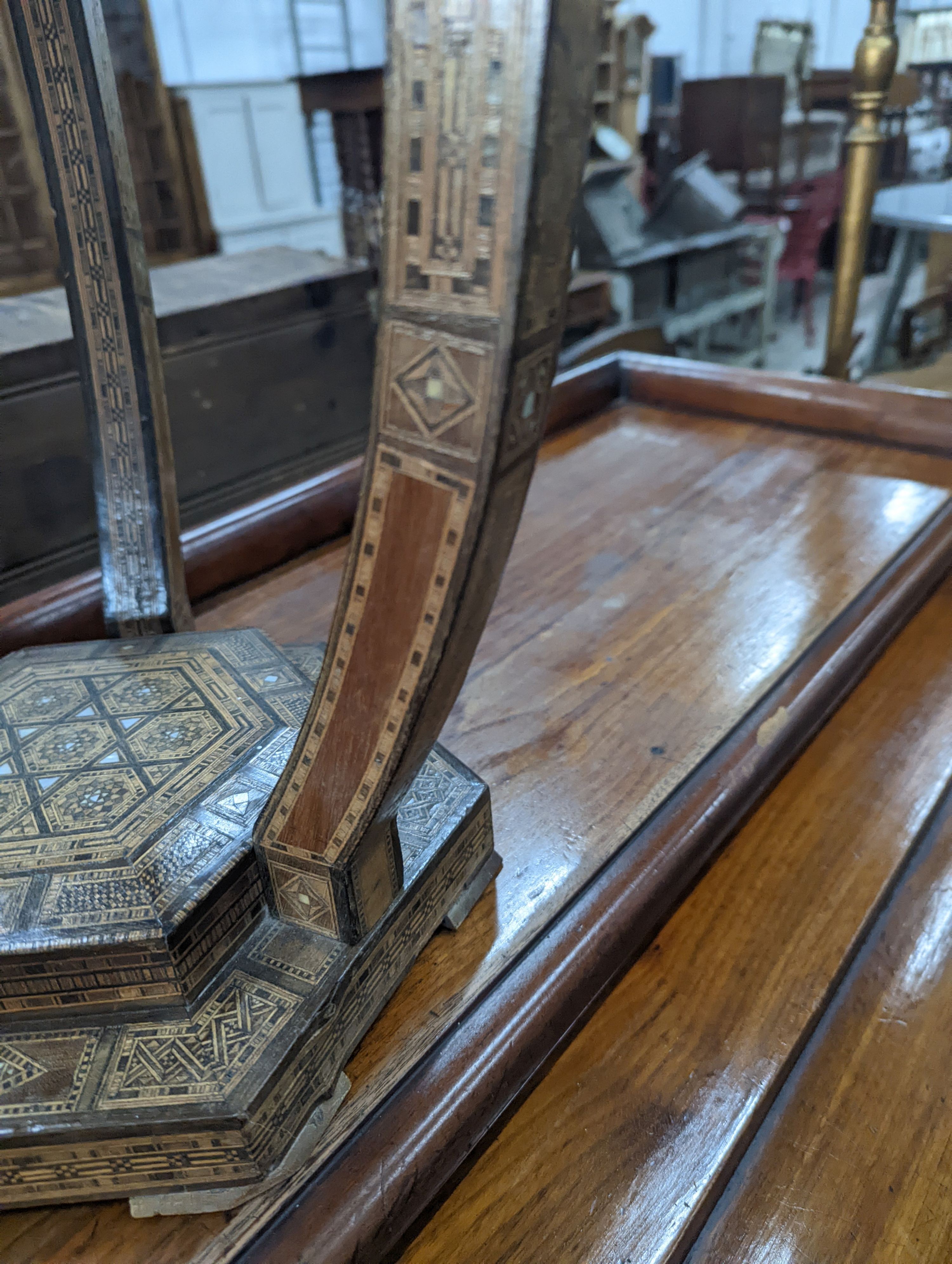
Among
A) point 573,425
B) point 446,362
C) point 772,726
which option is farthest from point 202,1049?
point 573,425

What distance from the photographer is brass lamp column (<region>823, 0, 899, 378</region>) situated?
4.44 ft

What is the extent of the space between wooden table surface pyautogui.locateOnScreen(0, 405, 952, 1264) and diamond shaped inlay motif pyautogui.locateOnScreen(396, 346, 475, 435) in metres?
0.33

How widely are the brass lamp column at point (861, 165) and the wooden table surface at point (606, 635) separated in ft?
1.33

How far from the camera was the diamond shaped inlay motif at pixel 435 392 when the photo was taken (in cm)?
32

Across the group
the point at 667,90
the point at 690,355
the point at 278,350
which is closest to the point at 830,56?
the point at 667,90

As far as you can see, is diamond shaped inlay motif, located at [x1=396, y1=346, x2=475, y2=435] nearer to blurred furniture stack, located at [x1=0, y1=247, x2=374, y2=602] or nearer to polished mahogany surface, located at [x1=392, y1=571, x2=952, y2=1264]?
polished mahogany surface, located at [x1=392, y1=571, x2=952, y2=1264]

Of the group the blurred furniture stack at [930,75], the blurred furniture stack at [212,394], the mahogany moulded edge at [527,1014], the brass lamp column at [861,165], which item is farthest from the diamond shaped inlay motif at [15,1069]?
the blurred furniture stack at [930,75]

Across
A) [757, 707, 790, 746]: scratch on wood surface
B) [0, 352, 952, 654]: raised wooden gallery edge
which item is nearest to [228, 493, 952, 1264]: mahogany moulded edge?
[757, 707, 790, 746]: scratch on wood surface

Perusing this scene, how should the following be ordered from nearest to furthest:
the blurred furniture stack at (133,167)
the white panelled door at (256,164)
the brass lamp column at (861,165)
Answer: the brass lamp column at (861,165) < the blurred furniture stack at (133,167) < the white panelled door at (256,164)

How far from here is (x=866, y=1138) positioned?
0.48m

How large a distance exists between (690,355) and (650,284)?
1.92 feet

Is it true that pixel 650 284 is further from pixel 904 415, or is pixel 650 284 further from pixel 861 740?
pixel 861 740

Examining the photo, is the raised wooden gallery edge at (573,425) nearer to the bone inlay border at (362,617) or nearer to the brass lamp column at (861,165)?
the brass lamp column at (861,165)

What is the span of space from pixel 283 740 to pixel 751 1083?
32 cm
